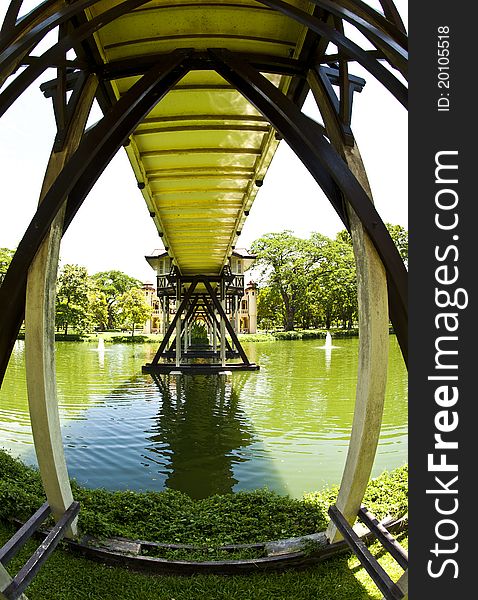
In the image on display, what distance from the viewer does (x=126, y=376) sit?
20750mm

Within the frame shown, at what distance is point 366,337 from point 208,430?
24.6 ft

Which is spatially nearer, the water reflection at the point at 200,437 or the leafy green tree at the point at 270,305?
the water reflection at the point at 200,437

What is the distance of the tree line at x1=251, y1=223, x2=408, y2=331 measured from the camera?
55.3m

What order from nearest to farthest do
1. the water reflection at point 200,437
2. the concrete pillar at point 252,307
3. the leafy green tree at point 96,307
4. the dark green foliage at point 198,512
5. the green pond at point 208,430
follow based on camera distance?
the dark green foliage at point 198,512 < the water reflection at point 200,437 < the green pond at point 208,430 < the leafy green tree at point 96,307 < the concrete pillar at point 252,307

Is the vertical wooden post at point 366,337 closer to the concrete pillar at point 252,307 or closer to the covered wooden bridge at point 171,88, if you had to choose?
the covered wooden bridge at point 171,88

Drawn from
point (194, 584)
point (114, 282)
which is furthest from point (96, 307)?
point (194, 584)

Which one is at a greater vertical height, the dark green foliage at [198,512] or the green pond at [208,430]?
the dark green foliage at [198,512]

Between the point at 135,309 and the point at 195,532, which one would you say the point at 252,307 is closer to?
the point at 135,309

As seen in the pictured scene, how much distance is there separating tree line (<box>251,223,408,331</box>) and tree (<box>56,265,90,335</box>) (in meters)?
20.3

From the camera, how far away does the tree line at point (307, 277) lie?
55.3 metres

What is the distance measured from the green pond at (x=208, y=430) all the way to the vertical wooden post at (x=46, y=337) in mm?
3225

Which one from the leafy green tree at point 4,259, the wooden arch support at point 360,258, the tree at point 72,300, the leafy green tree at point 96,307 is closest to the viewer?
the wooden arch support at point 360,258

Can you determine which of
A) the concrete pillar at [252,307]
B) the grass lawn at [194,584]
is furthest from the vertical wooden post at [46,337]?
the concrete pillar at [252,307]

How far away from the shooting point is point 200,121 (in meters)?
6.54
